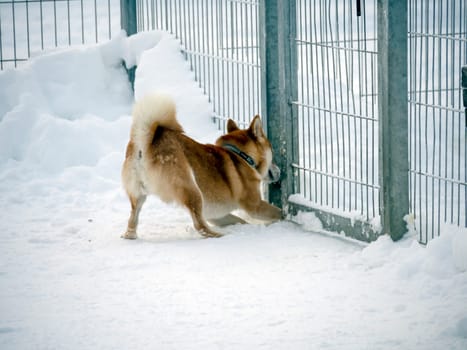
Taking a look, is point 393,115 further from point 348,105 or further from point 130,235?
point 130,235

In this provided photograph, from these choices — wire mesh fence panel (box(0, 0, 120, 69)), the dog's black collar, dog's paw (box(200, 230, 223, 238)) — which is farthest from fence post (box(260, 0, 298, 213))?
wire mesh fence panel (box(0, 0, 120, 69))

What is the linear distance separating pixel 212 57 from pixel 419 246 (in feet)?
10.8

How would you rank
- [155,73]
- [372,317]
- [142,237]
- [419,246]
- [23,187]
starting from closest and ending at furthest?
[372,317]
[419,246]
[142,237]
[23,187]
[155,73]

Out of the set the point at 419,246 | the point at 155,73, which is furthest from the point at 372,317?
the point at 155,73

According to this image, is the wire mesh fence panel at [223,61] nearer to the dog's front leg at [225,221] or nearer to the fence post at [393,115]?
the dog's front leg at [225,221]

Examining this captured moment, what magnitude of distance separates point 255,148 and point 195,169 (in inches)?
22.8

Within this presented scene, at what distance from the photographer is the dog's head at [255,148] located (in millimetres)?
6973

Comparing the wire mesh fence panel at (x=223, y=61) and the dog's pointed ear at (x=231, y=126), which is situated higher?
the wire mesh fence panel at (x=223, y=61)

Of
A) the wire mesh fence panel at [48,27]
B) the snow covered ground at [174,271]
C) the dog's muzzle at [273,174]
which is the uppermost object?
the wire mesh fence panel at [48,27]

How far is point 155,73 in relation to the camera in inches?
355

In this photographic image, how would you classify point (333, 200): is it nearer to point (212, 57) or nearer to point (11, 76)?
point (212, 57)

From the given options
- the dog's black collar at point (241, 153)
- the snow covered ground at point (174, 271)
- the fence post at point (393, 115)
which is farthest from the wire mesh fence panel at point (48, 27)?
the fence post at point (393, 115)

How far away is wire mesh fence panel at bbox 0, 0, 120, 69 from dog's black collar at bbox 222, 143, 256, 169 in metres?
3.67

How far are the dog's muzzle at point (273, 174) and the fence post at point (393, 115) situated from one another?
118 centimetres
